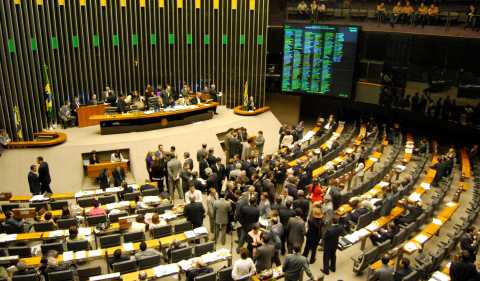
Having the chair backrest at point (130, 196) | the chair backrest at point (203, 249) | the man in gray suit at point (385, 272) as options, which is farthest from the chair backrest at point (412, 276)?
the chair backrest at point (130, 196)

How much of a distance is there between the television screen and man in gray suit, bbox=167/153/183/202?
842 centimetres

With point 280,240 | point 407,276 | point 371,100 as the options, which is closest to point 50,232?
point 280,240

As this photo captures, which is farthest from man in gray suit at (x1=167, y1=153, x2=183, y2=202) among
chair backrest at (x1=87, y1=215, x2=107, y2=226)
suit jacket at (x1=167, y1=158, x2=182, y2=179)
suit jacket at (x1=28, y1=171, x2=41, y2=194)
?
suit jacket at (x1=28, y1=171, x2=41, y2=194)

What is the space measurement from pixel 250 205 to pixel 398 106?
1202 centimetres

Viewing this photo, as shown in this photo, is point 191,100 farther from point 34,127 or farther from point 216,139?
point 34,127

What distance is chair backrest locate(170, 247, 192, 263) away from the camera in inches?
330

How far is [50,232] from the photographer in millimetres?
9375

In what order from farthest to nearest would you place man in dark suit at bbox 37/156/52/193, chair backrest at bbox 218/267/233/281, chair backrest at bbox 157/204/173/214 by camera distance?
man in dark suit at bbox 37/156/52/193, chair backrest at bbox 157/204/173/214, chair backrest at bbox 218/267/233/281

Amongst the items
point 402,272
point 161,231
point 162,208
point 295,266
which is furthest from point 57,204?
point 402,272

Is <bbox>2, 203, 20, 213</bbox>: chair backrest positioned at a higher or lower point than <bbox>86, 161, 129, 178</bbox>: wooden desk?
higher

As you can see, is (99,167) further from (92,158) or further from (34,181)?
(34,181)

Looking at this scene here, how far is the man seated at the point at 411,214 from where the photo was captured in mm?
10266

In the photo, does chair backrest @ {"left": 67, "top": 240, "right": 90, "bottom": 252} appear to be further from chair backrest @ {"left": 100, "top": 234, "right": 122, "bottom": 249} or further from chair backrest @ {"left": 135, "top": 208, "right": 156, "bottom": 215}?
chair backrest @ {"left": 135, "top": 208, "right": 156, "bottom": 215}

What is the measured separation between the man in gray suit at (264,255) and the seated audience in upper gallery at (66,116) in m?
11.3
